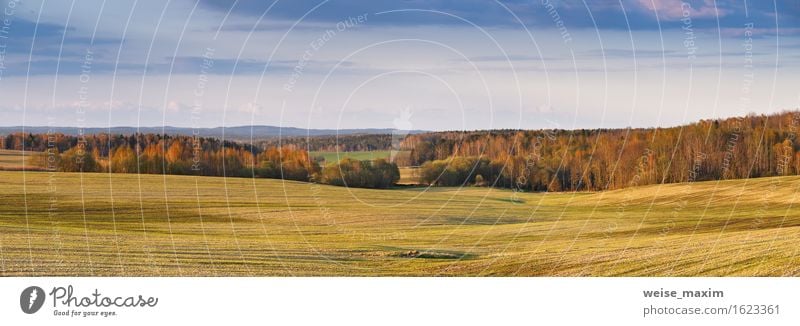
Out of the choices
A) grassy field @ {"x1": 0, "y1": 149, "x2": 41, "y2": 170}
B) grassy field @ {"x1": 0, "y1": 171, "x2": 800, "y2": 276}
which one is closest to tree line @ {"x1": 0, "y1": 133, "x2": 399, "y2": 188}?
grassy field @ {"x1": 0, "y1": 149, "x2": 41, "y2": 170}

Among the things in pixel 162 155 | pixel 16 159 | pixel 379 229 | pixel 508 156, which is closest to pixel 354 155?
pixel 379 229

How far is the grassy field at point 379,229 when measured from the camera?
104 feet

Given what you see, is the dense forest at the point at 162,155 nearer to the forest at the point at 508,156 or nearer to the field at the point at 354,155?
the forest at the point at 508,156

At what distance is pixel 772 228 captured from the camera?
139 feet

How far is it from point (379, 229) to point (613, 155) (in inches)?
569

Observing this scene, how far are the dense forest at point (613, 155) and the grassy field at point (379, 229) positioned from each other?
0.94m

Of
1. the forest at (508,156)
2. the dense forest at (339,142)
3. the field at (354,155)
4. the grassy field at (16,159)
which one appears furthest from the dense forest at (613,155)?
the grassy field at (16,159)
